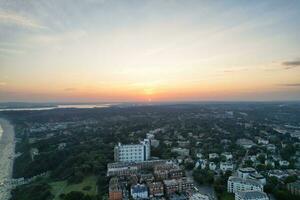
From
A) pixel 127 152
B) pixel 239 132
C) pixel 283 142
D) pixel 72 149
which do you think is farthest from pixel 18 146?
pixel 283 142

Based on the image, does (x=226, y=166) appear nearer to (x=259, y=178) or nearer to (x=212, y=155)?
(x=212, y=155)

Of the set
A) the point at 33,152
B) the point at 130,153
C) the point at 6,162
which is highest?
the point at 130,153

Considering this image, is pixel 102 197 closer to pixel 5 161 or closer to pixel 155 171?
pixel 155 171

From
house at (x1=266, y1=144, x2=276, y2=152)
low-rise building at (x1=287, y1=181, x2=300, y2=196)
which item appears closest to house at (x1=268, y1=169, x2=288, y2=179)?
low-rise building at (x1=287, y1=181, x2=300, y2=196)

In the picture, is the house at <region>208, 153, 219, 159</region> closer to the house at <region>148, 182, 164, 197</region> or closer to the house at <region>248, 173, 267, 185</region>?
the house at <region>248, 173, 267, 185</region>

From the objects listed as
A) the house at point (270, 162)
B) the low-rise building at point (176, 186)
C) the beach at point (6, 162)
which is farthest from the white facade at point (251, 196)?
the beach at point (6, 162)

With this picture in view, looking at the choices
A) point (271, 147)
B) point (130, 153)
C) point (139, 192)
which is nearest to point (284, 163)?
point (271, 147)

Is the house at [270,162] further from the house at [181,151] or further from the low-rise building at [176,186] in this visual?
the low-rise building at [176,186]
